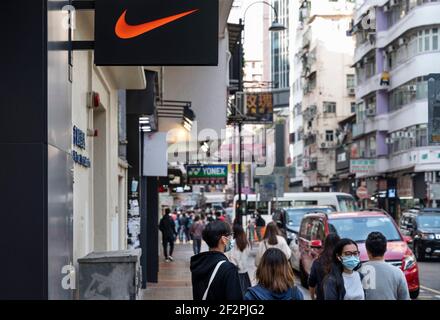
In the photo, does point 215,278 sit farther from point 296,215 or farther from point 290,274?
point 296,215

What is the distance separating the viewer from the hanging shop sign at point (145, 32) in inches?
275

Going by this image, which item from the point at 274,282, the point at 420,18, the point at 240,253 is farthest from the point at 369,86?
the point at 274,282

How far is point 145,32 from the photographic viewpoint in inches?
276

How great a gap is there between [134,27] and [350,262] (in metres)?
2.81

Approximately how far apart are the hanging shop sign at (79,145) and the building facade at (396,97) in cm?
4102

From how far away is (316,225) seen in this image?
2025cm

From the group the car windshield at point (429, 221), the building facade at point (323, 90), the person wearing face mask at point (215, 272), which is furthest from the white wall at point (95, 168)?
the building facade at point (323, 90)

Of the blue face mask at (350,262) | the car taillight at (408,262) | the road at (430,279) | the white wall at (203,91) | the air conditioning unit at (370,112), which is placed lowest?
the road at (430,279)

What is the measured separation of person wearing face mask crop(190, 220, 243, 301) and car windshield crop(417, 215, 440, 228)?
86.0 feet

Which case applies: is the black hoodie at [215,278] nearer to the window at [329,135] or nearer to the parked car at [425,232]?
the parked car at [425,232]

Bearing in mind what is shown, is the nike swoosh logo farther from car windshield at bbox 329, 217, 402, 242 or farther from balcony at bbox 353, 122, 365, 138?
balcony at bbox 353, 122, 365, 138

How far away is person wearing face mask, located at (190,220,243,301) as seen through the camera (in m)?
6.28
